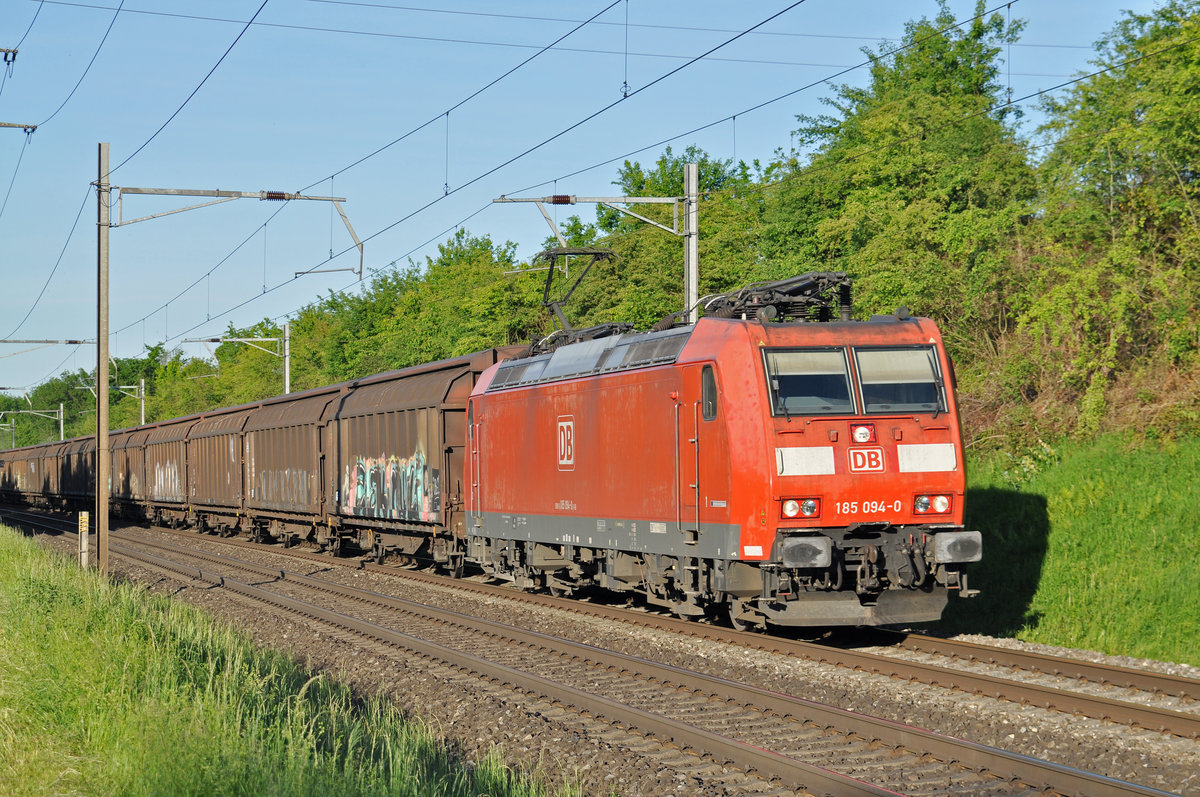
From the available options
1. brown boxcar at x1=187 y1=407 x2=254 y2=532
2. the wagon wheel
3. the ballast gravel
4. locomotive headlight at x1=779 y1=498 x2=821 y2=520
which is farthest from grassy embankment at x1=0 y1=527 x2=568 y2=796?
brown boxcar at x1=187 y1=407 x2=254 y2=532

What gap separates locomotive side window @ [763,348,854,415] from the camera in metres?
12.4

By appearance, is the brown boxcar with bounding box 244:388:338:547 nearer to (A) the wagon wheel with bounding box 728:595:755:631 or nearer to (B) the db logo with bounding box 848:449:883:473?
(A) the wagon wheel with bounding box 728:595:755:631

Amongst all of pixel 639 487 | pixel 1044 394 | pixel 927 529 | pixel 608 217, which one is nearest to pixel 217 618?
pixel 639 487

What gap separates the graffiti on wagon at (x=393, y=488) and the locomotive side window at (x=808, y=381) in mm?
10388

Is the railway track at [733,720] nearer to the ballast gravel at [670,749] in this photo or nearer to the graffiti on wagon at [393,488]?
the ballast gravel at [670,749]

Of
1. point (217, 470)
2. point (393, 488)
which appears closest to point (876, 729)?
point (393, 488)

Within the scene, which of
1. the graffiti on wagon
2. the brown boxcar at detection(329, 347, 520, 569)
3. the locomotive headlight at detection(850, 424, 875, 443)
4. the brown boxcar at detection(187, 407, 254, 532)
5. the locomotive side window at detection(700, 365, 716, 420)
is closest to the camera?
the locomotive headlight at detection(850, 424, 875, 443)

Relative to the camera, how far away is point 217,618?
17.0m

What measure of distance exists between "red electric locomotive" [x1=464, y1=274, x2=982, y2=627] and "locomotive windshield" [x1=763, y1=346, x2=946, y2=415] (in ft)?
0.05

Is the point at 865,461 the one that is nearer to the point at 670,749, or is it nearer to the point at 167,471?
the point at 670,749

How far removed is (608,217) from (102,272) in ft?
131

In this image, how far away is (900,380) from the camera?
505 inches

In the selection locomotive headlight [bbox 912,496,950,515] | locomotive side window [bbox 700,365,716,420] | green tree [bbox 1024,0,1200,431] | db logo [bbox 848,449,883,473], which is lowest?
locomotive headlight [bbox 912,496,950,515]

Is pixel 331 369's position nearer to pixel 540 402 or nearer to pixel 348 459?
pixel 348 459
